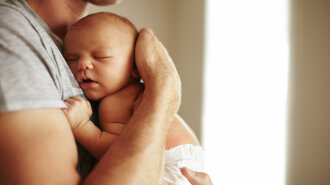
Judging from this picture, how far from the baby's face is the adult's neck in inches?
4.6

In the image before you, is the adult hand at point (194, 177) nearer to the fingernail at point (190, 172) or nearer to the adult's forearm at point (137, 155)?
the fingernail at point (190, 172)

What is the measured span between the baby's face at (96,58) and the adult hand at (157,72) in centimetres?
7

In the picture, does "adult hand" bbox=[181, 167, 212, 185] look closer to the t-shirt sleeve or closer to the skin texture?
the skin texture

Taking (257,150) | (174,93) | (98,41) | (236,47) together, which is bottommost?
(257,150)

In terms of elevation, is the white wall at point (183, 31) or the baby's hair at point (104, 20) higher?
the baby's hair at point (104, 20)

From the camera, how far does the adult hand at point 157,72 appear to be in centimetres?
76

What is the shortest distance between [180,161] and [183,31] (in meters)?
2.01

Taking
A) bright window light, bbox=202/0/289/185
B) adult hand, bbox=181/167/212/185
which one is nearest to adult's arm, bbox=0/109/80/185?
adult hand, bbox=181/167/212/185

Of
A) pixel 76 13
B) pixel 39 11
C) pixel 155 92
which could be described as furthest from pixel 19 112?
pixel 76 13

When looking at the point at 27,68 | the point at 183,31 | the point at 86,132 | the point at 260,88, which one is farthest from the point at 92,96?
the point at 183,31

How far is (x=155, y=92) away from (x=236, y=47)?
155 centimetres

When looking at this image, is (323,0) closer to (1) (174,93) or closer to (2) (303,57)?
(2) (303,57)

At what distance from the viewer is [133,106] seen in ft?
2.87

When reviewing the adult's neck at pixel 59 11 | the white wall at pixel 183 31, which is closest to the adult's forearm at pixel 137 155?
the adult's neck at pixel 59 11
